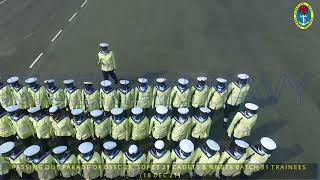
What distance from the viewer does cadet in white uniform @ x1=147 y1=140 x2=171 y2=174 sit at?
9.43 meters

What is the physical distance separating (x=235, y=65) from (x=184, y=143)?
1072 cm

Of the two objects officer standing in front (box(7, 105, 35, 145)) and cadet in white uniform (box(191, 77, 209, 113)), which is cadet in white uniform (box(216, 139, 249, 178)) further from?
officer standing in front (box(7, 105, 35, 145))

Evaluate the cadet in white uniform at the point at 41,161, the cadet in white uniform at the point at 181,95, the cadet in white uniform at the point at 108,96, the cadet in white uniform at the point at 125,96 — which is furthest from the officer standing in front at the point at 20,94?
the cadet in white uniform at the point at 181,95

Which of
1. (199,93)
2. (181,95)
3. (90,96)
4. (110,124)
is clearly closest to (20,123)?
A: (90,96)

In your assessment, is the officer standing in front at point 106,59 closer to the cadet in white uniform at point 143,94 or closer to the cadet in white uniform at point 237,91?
the cadet in white uniform at point 143,94

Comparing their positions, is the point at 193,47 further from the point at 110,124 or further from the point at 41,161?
the point at 41,161

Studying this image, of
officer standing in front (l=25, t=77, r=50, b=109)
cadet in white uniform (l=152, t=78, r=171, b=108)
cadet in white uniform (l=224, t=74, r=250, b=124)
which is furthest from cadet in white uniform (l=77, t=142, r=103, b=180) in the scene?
cadet in white uniform (l=224, t=74, r=250, b=124)

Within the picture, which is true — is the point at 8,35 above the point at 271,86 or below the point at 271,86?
above

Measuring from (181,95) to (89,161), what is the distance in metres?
4.93

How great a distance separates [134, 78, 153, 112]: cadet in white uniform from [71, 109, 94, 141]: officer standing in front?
2.50 metres

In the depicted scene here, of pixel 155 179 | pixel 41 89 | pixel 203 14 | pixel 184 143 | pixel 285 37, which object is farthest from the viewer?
pixel 203 14

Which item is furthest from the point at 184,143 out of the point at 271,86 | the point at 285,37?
the point at 285,37

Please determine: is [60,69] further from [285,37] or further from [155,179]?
[285,37]

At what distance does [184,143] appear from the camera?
9.52 meters
